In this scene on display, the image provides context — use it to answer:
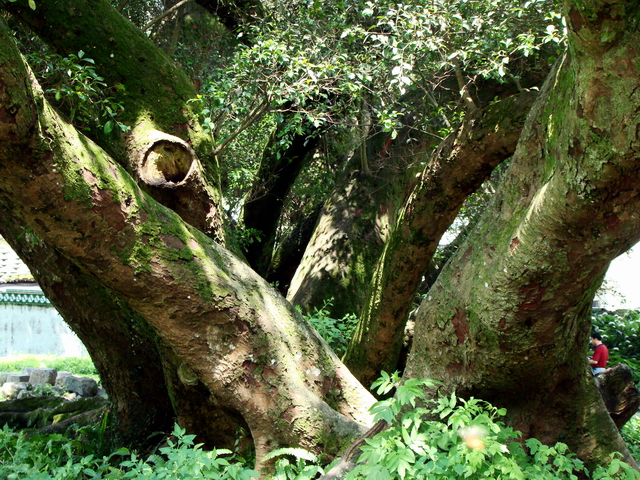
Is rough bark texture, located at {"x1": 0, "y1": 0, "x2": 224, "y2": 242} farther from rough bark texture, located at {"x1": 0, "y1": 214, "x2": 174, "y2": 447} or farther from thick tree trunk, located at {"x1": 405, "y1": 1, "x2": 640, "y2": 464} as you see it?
thick tree trunk, located at {"x1": 405, "y1": 1, "x2": 640, "y2": 464}

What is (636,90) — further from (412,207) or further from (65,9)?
(65,9)

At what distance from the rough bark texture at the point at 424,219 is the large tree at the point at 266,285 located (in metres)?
0.01

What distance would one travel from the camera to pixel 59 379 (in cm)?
938

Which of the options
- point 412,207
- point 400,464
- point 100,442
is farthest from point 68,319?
point 400,464

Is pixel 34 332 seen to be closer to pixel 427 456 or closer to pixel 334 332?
pixel 334 332

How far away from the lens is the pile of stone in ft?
28.1

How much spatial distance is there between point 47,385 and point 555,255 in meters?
8.38

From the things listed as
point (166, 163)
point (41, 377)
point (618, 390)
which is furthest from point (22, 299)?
point (618, 390)

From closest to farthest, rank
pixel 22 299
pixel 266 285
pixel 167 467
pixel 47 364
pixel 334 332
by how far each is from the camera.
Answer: pixel 167 467 → pixel 266 285 → pixel 334 332 → pixel 47 364 → pixel 22 299

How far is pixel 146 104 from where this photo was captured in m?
5.04

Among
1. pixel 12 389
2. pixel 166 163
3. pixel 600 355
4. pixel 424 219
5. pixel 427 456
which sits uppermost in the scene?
pixel 166 163

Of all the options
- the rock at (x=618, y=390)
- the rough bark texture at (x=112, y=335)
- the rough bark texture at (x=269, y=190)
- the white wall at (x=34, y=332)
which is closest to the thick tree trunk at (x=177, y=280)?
the rough bark texture at (x=112, y=335)

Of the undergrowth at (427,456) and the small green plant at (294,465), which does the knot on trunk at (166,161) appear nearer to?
the undergrowth at (427,456)

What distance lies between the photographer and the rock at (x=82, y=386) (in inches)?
349
